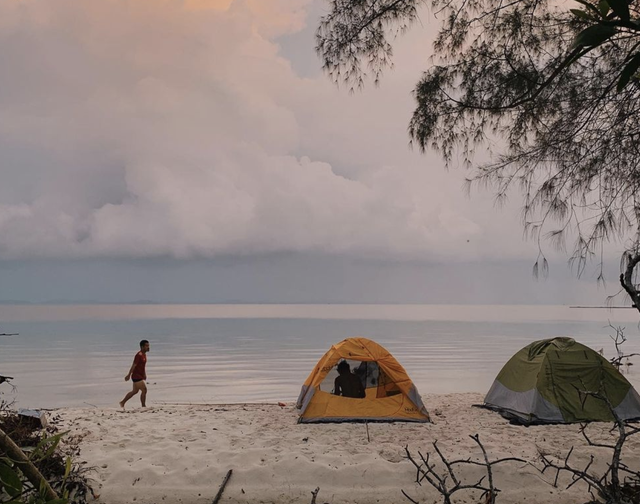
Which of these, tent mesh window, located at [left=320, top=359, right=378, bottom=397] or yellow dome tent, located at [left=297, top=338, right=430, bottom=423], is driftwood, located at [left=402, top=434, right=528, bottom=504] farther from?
tent mesh window, located at [left=320, top=359, right=378, bottom=397]

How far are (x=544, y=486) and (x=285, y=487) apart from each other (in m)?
2.88

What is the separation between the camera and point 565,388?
991 cm

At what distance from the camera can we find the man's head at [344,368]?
1000 cm

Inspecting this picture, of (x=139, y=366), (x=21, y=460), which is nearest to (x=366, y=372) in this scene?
(x=139, y=366)

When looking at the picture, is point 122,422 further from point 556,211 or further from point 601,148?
point 601,148

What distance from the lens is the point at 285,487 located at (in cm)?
638

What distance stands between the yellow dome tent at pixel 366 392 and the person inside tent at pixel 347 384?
0.23ft

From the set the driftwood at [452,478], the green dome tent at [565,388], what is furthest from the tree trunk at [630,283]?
the green dome tent at [565,388]

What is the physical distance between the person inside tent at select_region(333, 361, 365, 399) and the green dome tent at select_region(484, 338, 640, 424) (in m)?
2.71

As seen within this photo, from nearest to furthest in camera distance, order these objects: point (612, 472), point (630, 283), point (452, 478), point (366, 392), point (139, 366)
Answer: point (612, 472), point (452, 478), point (630, 283), point (366, 392), point (139, 366)

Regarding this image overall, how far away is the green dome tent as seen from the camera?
9656mm

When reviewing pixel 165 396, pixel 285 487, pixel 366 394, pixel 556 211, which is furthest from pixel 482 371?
pixel 285 487

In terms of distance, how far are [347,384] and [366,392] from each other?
40 centimetres

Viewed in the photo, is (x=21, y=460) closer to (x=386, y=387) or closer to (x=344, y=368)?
(x=344, y=368)
